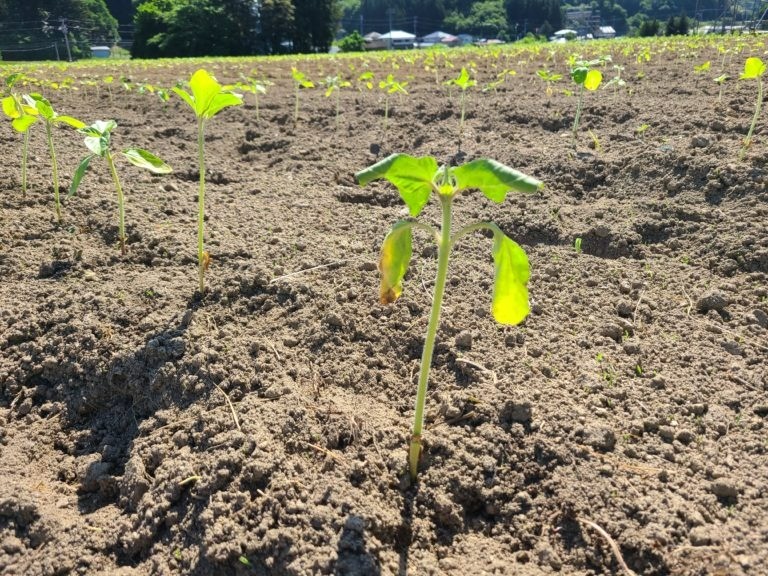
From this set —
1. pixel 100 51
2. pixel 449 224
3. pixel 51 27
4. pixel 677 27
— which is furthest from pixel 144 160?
pixel 100 51

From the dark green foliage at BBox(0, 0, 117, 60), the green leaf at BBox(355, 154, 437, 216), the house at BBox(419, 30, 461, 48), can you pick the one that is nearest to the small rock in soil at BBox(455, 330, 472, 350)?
the green leaf at BBox(355, 154, 437, 216)

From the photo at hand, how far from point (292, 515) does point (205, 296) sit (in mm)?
1256

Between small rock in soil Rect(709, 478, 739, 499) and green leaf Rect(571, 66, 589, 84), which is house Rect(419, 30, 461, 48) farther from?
small rock in soil Rect(709, 478, 739, 499)

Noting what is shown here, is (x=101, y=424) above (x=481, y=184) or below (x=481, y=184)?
below

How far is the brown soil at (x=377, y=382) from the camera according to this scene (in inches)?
57.4

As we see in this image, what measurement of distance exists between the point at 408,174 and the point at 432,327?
0.40 metres

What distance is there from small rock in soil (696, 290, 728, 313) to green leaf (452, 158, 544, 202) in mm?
1424

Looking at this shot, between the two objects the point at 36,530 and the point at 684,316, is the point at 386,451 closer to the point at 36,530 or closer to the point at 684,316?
the point at 36,530

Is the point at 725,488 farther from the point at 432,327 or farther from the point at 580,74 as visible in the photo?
the point at 580,74

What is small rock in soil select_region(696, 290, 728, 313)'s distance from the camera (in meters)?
2.27

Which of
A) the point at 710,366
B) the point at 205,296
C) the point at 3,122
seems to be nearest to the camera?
the point at 710,366

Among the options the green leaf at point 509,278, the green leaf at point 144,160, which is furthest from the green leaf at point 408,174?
the green leaf at point 144,160

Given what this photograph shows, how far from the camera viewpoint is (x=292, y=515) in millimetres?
1451

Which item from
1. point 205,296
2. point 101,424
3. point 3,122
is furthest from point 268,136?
point 101,424
